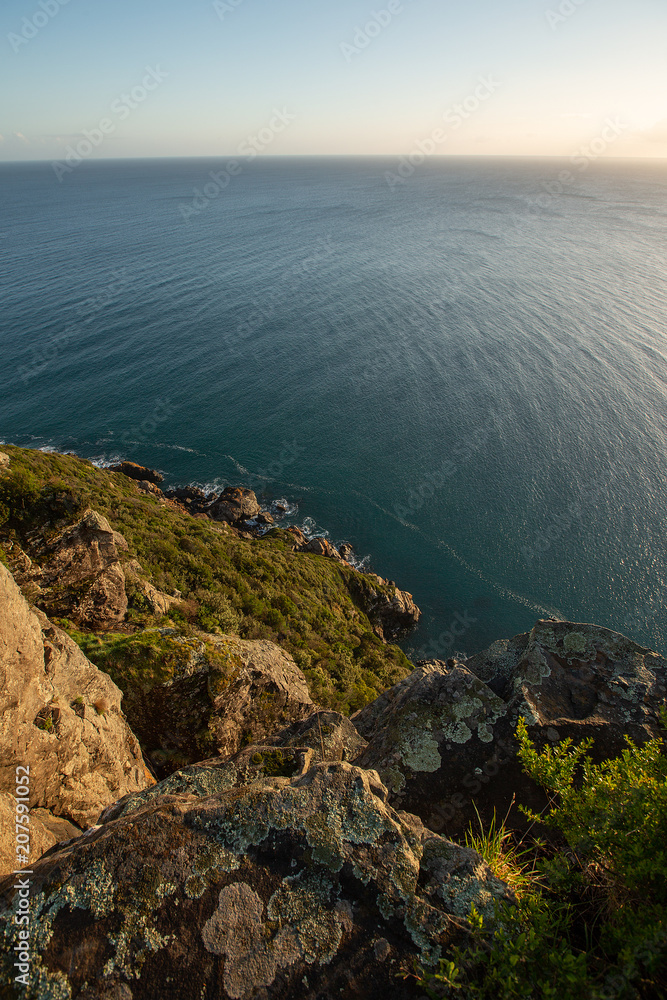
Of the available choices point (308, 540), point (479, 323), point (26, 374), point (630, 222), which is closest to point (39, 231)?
point (26, 374)

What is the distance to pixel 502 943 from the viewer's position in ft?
13.6

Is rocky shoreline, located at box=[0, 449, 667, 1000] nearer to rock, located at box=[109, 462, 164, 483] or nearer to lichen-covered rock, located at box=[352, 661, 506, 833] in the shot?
lichen-covered rock, located at box=[352, 661, 506, 833]

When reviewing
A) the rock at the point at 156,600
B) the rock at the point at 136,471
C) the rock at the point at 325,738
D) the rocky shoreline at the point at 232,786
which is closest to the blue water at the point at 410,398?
the rock at the point at 136,471

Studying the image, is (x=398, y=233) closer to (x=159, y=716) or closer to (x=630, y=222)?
(x=630, y=222)

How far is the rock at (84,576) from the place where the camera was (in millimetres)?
14945

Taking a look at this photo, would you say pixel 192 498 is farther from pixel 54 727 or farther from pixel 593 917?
pixel 593 917

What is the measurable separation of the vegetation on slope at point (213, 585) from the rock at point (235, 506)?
9211 millimetres

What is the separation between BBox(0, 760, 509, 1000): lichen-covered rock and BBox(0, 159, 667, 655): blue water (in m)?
37.3

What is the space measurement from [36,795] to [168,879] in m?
3.97

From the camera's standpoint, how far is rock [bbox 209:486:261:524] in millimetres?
47344

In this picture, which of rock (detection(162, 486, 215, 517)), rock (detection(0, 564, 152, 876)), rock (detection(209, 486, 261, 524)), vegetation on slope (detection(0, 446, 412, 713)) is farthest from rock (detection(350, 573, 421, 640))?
rock (detection(0, 564, 152, 876))

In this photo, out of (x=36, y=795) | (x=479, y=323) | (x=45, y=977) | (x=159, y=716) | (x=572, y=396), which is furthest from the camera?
(x=479, y=323)

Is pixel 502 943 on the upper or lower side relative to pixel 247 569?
upper

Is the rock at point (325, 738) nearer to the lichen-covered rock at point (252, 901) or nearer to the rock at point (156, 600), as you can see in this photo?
the lichen-covered rock at point (252, 901)
